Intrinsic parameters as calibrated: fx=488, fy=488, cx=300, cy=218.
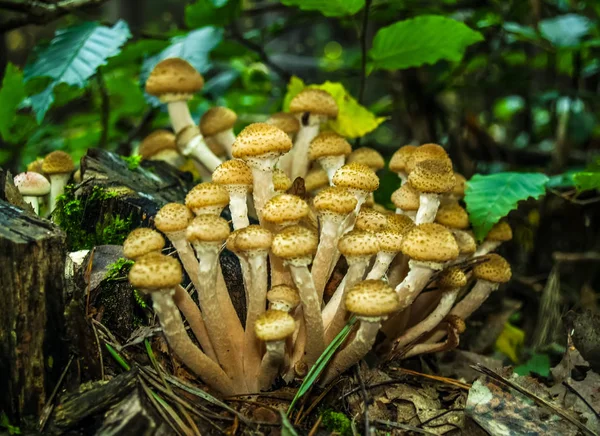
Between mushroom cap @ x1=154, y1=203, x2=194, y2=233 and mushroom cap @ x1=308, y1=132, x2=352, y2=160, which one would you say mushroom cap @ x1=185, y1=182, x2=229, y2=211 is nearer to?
mushroom cap @ x1=154, y1=203, x2=194, y2=233

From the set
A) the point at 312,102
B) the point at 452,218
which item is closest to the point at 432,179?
the point at 452,218

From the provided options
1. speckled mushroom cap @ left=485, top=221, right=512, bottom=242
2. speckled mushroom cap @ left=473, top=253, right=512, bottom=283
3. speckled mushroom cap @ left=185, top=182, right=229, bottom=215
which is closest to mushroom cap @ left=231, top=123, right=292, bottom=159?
speckled mushroom cap @ left=185, top=182, right=229, bottom=215

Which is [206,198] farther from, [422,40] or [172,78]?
[422,40]

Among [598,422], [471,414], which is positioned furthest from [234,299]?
[598,422]

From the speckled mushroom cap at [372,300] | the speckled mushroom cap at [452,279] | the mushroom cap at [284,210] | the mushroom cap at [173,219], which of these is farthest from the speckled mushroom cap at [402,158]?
the mushroom cap at [173,219]

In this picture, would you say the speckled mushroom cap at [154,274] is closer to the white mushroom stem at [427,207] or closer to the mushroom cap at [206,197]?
the mushroom cap at [206,197]
